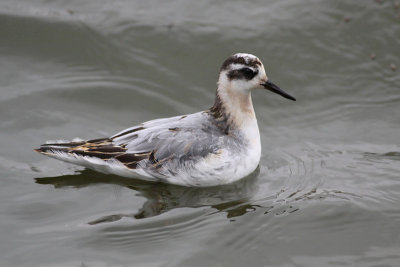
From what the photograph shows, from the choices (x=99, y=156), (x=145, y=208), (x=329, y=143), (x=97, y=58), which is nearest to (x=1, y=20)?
(x=97, y=58)

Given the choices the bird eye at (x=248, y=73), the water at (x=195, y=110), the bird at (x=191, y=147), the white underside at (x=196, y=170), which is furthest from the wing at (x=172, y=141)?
the bird eye at (x=248, y=73)

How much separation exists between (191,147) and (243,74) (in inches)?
45.3

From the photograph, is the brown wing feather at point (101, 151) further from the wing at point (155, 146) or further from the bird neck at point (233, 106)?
the bird neck at point (233, 106)

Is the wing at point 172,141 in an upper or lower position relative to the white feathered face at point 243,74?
lower

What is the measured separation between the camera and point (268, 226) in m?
6.52

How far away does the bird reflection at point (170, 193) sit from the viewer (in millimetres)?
6910

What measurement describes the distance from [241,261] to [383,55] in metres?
5.36

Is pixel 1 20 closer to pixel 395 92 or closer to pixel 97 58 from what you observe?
pixel 97 58

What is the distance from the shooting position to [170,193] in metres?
7.30

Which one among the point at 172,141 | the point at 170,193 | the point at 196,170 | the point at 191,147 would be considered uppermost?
the point at 172,141

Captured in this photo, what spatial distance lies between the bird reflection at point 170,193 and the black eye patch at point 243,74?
123 centimetres

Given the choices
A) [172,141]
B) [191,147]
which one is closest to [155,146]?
[172,141]

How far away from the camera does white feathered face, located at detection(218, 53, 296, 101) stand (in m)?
7.55

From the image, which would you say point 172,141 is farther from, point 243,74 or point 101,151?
point 243,74
